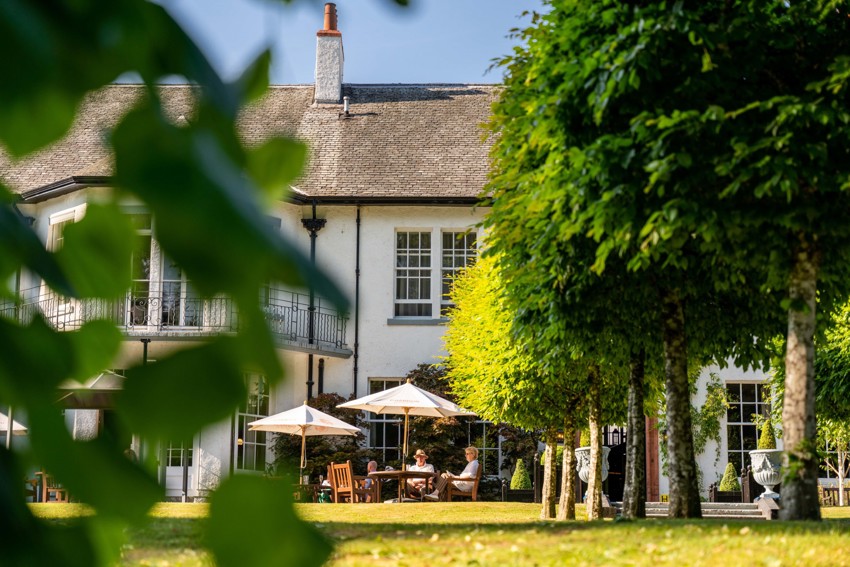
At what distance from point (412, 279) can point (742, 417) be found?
8.61 m

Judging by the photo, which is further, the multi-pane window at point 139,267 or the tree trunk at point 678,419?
the tree trunk at point 678,419

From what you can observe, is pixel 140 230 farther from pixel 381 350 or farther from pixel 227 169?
pixel 381 350

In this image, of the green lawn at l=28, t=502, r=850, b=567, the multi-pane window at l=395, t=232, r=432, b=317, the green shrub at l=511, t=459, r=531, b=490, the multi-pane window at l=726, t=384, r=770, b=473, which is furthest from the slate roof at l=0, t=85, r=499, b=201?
the green lawn at l=28, t=502, r=850, b=567

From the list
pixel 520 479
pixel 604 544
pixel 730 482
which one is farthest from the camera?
pixel 730 482

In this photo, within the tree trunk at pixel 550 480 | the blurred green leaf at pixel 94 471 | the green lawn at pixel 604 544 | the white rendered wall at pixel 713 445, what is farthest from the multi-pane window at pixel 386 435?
the blurred green leaf at pixel 94 471

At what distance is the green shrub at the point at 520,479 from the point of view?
22.9 m

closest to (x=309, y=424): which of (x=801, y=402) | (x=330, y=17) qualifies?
(x=330, y=17)

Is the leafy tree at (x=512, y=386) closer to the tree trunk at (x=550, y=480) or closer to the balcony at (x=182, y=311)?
the tree trunk at (x=550, y=480)

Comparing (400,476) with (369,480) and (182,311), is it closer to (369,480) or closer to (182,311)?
(369,480)

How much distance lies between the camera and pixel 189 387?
1.43 feet

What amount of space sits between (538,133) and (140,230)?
31.4ft

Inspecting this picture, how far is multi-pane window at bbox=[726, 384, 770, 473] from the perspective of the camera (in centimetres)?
2536

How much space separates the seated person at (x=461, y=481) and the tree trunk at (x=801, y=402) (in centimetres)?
1109

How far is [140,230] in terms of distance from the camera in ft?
1.70
